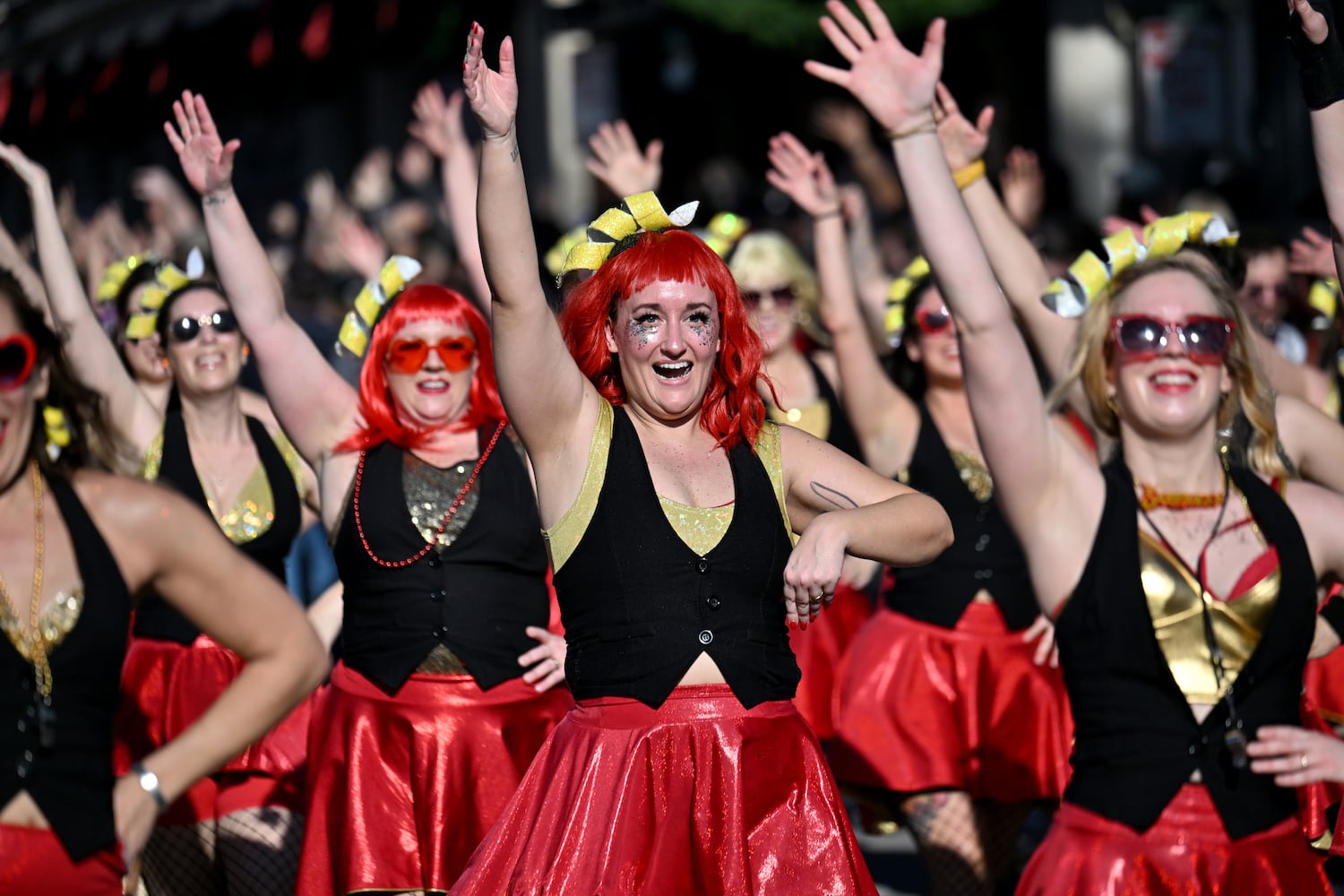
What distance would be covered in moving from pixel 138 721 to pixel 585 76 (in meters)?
16.4

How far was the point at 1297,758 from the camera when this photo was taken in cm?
377

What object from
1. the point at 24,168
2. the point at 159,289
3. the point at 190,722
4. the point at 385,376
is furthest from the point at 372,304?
the point at 190,722

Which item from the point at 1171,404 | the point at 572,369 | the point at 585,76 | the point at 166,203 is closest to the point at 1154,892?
the point at 1171,404

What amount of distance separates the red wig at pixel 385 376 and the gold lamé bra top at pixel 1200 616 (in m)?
2.25

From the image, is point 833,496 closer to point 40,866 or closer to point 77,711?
point 77,711

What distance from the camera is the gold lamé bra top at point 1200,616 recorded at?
394 centimetres

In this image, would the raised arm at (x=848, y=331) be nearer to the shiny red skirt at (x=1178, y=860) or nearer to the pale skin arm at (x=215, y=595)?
the shiny red skirt at (x=1178, y=860)

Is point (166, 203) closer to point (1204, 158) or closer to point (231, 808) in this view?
point (1204, 158)

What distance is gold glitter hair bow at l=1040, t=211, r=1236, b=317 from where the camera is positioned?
14.8 ft

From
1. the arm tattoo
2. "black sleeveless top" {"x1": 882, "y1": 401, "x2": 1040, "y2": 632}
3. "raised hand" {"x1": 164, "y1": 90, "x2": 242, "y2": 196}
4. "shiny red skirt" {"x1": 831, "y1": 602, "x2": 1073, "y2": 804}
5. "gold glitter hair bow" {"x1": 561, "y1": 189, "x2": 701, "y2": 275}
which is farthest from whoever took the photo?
"black sleeveless top" {"x1": 882, "y1": 401, "x2": 1040, "y2": 632}

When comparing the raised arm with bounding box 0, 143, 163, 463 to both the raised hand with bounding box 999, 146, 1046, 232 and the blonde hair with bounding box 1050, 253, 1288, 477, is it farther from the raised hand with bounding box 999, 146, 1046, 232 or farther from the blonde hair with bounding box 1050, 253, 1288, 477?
the raised hand with bounding box 999, 146, 1046, 232

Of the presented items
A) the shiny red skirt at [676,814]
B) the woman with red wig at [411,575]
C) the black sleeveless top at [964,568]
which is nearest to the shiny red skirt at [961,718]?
the black sleeveless top at [964,568]

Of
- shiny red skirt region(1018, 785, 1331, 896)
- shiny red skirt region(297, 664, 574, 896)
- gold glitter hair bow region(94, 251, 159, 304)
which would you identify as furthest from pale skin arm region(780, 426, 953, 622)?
gold glitter hair bow region(94, 251, 159, 304)

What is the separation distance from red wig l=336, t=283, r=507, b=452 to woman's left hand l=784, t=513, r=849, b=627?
2.03m
